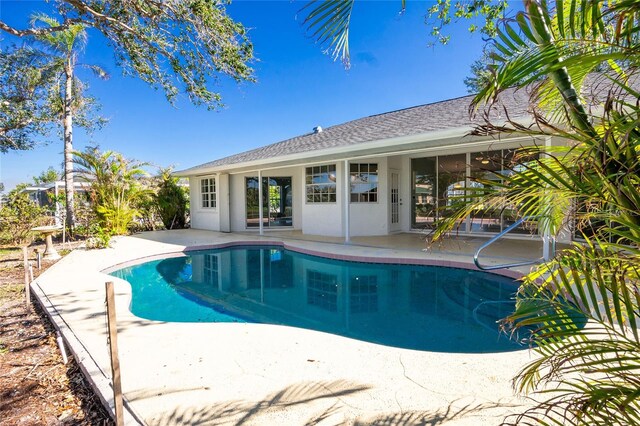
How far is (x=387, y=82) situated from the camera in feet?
41.2

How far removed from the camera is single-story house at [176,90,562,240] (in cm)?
967

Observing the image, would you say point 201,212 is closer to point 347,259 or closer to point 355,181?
point 355,181

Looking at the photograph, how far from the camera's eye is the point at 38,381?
2.96 metres

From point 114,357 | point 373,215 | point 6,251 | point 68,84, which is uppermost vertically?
point 68,84

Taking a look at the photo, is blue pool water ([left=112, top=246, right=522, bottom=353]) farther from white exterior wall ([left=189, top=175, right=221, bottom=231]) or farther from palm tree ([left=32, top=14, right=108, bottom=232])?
palm tree ([left=32, top=14, right=108, bottom=232])

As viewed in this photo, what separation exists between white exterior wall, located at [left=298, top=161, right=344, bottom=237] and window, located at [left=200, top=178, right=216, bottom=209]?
4.99 meters

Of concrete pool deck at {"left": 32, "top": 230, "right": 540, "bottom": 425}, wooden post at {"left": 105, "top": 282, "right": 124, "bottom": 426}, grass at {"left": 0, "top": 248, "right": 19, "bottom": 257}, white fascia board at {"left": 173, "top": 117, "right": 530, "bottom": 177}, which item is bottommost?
concrete pool deck at {"left": 32, "top": 230, "right": 540, "bottom": 425}

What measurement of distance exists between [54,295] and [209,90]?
4.93 m

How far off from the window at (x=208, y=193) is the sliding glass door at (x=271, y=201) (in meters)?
1.77

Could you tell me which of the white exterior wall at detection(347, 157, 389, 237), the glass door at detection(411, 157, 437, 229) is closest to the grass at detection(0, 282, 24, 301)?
the white exterior wall at detection(347, 157, 389, 237)

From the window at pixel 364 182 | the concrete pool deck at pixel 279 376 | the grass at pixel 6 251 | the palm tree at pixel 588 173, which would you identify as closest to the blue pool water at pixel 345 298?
the concrete pool deck at pixel 279 376

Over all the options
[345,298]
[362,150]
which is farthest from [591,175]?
[362,150]

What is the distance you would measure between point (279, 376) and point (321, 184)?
386 inches

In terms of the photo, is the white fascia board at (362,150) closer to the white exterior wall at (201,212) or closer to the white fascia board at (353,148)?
the white fascia board at (353,148)
